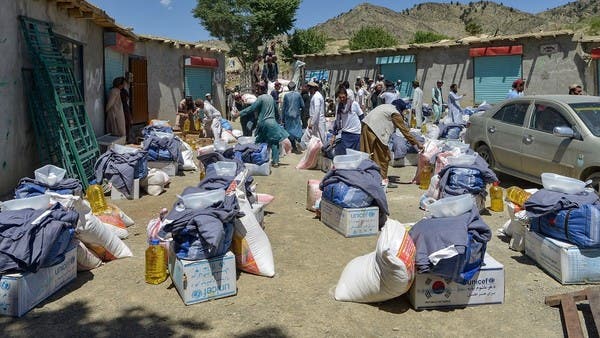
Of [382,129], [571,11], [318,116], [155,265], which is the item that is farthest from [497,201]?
[571,11]

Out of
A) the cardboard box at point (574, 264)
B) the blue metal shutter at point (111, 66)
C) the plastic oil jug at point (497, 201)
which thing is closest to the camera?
the cardboard box at point (574, 264)

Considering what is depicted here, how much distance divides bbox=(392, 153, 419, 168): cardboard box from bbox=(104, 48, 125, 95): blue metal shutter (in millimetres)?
6720

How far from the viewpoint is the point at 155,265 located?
14.9 ft

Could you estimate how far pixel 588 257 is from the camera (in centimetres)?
446

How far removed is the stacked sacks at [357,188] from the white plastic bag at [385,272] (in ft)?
5.21

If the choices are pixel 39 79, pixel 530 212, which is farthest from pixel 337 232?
pixel 39 79

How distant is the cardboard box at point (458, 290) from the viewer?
4.08 metres

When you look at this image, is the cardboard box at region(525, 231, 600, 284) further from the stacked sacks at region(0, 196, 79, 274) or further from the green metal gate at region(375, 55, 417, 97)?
the green metal gate at region(375, 55, 417, 97)

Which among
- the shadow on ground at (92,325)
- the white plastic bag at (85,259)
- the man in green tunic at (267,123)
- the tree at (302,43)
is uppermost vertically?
the tree at (302,43)

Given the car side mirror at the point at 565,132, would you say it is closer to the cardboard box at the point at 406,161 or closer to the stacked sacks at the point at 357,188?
the stacked sacks at the point at 357,188

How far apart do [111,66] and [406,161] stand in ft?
24.0

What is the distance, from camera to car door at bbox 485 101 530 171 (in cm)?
805

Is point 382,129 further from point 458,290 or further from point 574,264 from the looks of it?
point 458,290

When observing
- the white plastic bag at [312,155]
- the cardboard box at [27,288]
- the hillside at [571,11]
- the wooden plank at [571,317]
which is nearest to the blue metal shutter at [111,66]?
the white plastic bag at [312,155]
